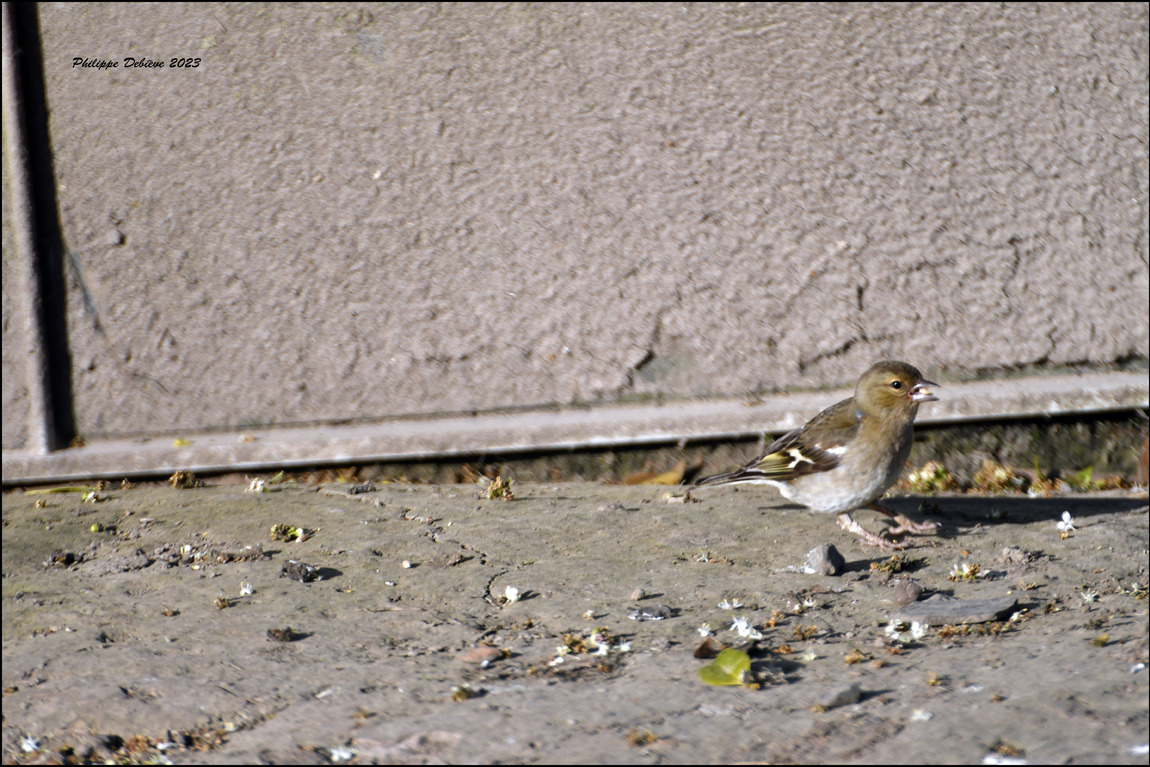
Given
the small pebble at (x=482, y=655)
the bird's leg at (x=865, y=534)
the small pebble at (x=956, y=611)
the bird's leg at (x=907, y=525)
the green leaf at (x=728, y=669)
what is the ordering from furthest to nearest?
the bird's leg at (x=907, y=525) → the bird's leg at (x=865, y=534) → the small pebble at (x=956, y=611) → the small pebble at (x=482, y=655) → the green leaf at (x=728, y=669)

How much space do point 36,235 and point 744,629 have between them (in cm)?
325

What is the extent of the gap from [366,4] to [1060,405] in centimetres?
342

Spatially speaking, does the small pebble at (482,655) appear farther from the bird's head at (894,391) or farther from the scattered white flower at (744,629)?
the bird's head at (894,391)

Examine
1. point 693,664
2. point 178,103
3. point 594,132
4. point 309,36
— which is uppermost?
point 309,36

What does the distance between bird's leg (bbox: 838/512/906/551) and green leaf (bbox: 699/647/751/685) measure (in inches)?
49.5

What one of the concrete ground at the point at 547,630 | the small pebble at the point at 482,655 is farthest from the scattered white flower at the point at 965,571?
the small pebble at the point at 482,655

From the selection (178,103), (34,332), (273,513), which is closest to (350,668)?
(273,513)

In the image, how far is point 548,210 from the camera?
12.6 ft

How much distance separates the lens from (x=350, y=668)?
7.47 ft

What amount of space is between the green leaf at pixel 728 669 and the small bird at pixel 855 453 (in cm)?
128

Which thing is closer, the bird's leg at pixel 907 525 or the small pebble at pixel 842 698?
the small pebble at pixel 842 698

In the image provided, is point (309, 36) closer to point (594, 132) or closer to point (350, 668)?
point (594, 132)

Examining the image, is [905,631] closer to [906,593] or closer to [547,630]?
[906,593]

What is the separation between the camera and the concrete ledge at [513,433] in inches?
144
